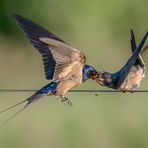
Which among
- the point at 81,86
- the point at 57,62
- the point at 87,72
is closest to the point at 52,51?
the point at 57,62

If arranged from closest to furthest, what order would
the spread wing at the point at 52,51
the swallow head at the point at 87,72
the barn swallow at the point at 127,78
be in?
the spread wing at the point at 52,51, the swallow head at the point at 87,72, the barn swallow at the point at 127,78

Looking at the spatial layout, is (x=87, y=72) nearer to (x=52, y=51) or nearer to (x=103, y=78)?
(x=103, y=78)

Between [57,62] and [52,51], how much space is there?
4.9 inches

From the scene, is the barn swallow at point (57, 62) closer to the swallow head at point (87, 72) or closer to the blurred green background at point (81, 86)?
the swallow head at point (87, 72)

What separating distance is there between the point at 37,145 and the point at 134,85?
6.65 ft

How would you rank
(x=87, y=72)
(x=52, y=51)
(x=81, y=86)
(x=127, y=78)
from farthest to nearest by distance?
(x=81, y=86)
(x=127, y=78)
(x=87, y=72)
(x=52, y=51)

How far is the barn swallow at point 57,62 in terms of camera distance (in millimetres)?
6523

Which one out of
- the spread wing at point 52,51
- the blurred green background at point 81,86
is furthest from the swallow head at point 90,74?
the blurred green background at point 81,86

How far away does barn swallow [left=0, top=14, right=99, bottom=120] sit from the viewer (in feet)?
21.4

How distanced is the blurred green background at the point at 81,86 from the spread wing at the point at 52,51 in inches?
80.7

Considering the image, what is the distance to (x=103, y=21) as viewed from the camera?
13.9m

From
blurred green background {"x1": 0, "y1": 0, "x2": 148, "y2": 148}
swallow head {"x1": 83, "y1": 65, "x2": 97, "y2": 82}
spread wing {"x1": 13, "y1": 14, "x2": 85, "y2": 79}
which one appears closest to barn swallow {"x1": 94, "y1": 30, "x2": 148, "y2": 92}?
swallow head {"x1": 83, "y1": 65, "x2": 97, "y2": 82}

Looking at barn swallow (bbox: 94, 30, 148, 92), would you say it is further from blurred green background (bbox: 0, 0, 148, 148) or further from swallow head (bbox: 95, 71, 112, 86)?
blurred green background (bbox: 0, 0, 148, 148)

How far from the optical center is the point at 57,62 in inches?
261
